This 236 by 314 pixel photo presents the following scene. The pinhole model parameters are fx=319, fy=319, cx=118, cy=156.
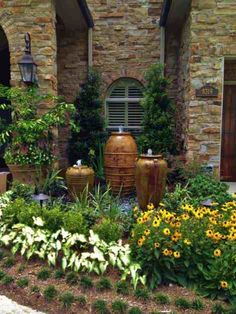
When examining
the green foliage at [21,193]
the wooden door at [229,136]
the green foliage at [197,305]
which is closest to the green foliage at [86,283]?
the green foliage at [197,305]

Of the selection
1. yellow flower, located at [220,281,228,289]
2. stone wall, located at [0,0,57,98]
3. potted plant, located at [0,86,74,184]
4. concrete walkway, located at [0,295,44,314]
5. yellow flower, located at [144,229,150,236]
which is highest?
stone wall, located at [0,0,57,98]

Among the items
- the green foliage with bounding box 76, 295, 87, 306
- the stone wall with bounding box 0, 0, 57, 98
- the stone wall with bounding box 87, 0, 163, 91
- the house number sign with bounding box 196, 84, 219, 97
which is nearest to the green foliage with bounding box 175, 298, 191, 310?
the green foliage with bounding box 76, 295, 87, 306

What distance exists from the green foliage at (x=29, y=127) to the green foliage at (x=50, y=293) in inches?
95.3

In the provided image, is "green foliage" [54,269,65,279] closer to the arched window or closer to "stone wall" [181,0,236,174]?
"stone wall" [181,0,236,174]

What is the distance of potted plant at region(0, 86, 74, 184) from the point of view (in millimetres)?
4582

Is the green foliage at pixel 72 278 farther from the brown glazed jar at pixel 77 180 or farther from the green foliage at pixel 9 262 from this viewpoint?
the brown glazed jar at pixel 77 180

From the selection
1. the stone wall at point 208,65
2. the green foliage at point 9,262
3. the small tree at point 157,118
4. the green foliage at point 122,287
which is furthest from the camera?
the small tree at point 157,118

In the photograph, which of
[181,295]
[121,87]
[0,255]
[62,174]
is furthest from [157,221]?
[121,87]

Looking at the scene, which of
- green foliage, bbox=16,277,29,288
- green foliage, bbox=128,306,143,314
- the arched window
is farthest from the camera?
the arched window

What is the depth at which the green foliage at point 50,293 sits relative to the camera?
2426mm

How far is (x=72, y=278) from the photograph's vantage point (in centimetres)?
262

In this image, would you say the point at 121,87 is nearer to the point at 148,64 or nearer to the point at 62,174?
the point at 148,64

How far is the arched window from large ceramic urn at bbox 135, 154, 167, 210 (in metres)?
2.90

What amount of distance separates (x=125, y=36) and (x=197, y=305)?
554 centimetres
